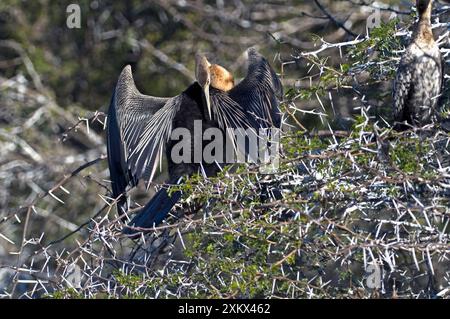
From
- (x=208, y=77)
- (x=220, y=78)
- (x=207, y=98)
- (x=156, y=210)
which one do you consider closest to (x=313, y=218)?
(x=156, y=210)

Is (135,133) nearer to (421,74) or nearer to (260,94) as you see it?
(260,94)

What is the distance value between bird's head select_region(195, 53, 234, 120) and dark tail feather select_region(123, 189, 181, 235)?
0.57m

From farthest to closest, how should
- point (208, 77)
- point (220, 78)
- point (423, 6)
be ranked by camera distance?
point (220, 78) < point (208, 77) < point (423, 6)

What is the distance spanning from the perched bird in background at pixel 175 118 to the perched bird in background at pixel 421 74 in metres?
0.53

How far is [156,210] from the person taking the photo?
12.6 ft

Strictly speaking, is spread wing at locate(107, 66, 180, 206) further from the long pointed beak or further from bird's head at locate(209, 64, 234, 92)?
bird's head at locate(209, 64, 234, 92)

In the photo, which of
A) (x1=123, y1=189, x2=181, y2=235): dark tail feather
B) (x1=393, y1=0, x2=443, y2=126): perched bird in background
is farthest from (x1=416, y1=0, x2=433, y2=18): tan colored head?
(x1=123, y1=189, x2=181, y2=235): dark tail feather

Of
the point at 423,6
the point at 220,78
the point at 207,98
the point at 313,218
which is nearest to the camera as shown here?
the point at 313,218

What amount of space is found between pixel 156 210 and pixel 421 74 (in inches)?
42.6

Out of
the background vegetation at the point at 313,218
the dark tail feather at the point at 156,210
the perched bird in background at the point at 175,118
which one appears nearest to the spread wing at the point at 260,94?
the perched bird in background at the point at 175,118

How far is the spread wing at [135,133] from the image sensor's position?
4.16m

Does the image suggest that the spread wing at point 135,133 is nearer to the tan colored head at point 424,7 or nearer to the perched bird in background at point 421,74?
the perched bird in background at point 421,74

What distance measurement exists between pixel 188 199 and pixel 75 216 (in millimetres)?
3210

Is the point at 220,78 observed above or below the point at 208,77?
below
